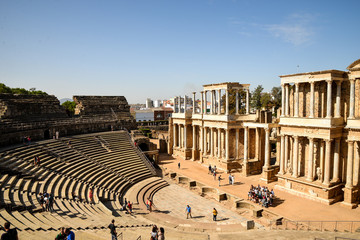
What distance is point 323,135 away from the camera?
21.8 meters

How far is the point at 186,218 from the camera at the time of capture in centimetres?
1947

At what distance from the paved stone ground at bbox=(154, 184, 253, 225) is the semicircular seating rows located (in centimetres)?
151

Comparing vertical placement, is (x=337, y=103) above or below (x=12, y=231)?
above

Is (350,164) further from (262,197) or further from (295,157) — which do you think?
(262,197)

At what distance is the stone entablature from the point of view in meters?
20.9

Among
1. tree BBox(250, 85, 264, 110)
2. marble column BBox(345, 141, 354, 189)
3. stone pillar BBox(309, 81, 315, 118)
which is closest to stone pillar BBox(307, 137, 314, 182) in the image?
stone pillar BBox(309, 81, 315, 118)

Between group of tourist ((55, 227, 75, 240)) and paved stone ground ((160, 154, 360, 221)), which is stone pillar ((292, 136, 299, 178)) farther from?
group of tourist ((55, 227, 75, 240))

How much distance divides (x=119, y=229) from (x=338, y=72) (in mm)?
20984

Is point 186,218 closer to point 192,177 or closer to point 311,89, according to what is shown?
point 192,177

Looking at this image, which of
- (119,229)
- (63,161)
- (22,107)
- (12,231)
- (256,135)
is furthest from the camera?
(256,135)

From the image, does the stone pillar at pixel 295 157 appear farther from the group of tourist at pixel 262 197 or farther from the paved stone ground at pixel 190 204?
the paved stone ground at pixel 190 204

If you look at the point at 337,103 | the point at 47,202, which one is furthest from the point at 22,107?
the point at 337,103

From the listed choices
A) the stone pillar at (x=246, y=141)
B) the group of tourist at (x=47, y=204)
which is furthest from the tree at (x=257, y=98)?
the group of tourist at (x=47, y=204)

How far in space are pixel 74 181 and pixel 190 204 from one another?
1020 cm
